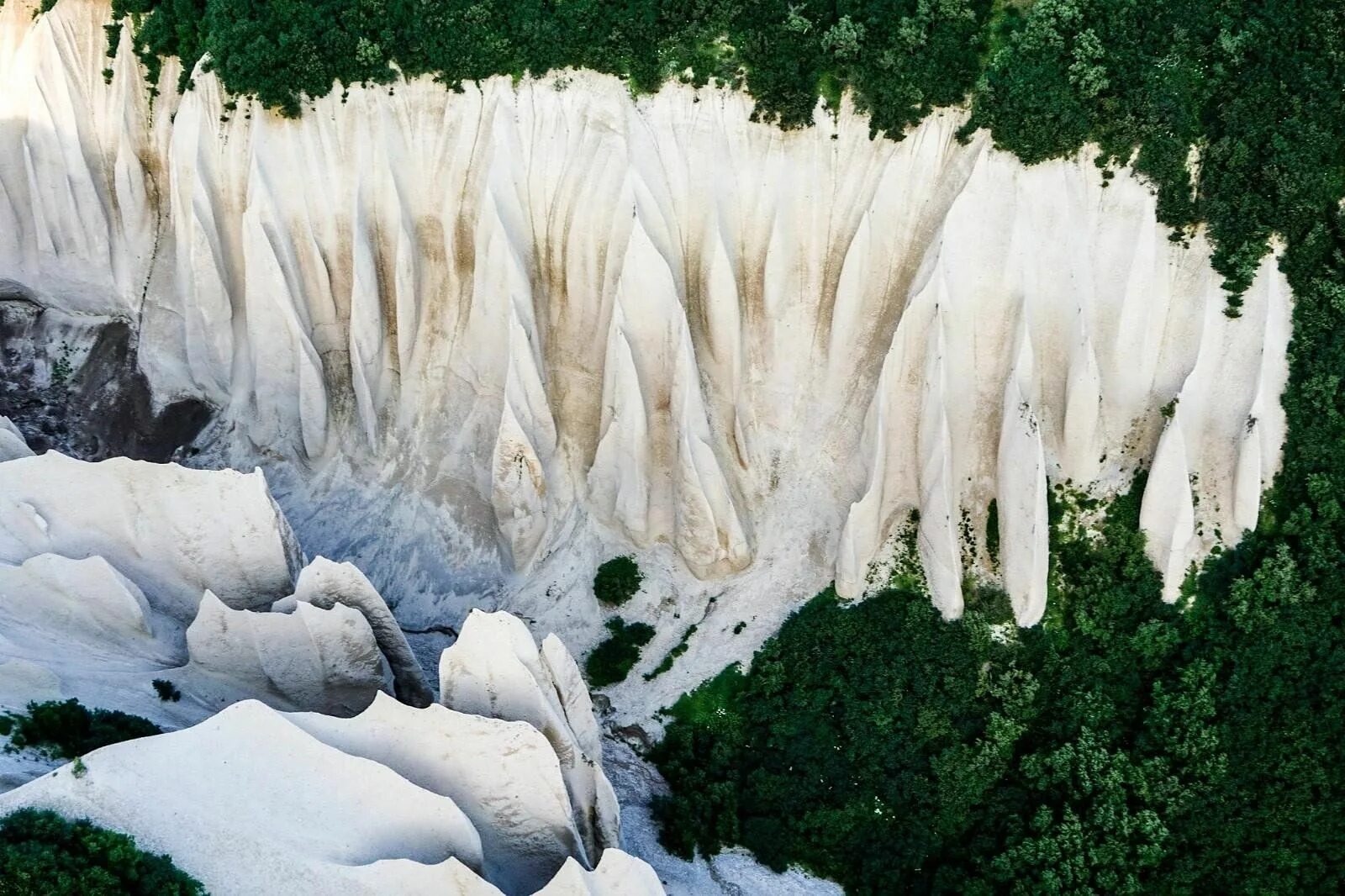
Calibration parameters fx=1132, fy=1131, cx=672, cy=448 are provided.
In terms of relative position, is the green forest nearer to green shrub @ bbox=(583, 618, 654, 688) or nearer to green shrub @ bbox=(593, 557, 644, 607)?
green shrub @ bbox=(583, 618, 654, 688)

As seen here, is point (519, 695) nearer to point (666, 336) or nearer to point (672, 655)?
point (672, 655)

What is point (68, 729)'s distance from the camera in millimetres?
19719

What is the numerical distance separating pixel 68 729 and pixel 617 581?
1309 centimetres

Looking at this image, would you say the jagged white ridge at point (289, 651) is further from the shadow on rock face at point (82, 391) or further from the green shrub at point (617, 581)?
the shadow on rock face at point (82, 391)

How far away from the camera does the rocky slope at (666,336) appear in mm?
26828

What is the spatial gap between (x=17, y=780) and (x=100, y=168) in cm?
2115

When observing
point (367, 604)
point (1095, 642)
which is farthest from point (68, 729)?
point (1095, 642)

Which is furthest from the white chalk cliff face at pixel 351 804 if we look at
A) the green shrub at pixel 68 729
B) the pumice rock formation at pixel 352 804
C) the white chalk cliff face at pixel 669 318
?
the white chalk cliff face at pixel 669 318

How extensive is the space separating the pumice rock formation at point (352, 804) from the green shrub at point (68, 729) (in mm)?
1819

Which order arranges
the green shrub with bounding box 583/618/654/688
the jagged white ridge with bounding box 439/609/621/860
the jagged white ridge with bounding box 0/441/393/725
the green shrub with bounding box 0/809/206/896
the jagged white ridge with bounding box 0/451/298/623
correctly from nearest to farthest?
Answer: 1. the green shrub with bounding box 0/809/206/896
2. the jagged white ridge with bounding box 439/609/621/860
3. the jagged white ridge with bounding box 0/441/393/725
4. the jagged white ridge with bounding box 0/451/298/623
5. the green shrub with bounding box 583/618/654/688

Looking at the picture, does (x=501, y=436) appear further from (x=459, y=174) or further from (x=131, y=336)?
(x=131, y=336)

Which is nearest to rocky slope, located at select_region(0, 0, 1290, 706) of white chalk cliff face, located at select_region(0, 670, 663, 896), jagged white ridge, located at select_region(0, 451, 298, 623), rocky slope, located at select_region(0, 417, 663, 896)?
jagged white ridge, located at select_region(0, 451, 298, 623)

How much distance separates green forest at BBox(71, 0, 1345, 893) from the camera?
25281 mm

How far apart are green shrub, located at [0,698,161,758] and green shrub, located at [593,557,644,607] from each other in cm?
1148
